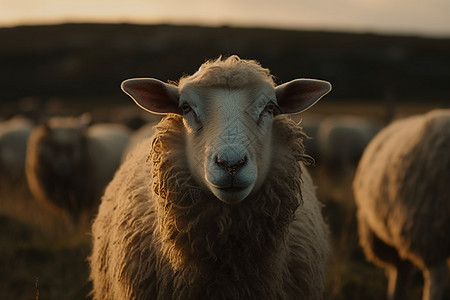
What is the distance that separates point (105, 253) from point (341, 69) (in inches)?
2228

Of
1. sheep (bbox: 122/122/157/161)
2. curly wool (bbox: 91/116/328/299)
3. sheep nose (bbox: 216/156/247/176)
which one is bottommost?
sheep (bbox: 122/122/157/161)

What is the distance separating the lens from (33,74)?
5256 centimetres

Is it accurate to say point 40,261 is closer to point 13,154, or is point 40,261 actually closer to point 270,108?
point 270,108

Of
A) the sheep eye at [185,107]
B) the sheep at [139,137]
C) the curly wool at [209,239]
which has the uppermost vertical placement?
the sheep eye at [185,107]

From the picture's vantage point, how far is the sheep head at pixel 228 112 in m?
1.96

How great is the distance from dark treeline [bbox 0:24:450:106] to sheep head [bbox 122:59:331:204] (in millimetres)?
45134

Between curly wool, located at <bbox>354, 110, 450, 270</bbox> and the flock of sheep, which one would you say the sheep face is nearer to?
the flock of sheep

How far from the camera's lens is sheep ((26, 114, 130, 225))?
23.4 ft

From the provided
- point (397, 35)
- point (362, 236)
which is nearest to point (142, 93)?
point (362, 236)

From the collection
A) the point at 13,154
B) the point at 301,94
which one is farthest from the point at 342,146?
the point at 301,94

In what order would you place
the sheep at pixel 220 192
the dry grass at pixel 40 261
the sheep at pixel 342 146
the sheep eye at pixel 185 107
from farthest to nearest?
the sheep at pixel 342 146 < the dry grass at pixel 40 261 < the sheep eye at pixel 185 107 < the sheep at pixel 220 192

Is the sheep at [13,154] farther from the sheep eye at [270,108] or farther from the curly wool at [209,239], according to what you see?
the sheep eye at [270,108]

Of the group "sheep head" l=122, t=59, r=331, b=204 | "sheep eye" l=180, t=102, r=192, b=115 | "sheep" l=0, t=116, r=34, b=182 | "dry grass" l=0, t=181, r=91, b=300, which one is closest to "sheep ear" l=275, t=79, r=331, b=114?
"sheep head" l=122, t=59, r=331, b=204

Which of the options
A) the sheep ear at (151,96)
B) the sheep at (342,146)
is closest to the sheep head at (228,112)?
the sheep ear at (151,96)
